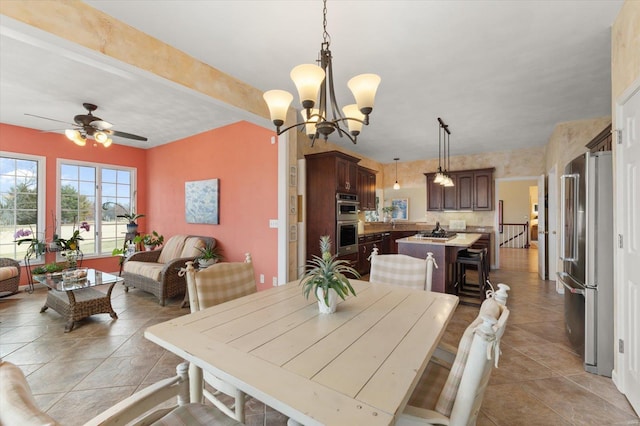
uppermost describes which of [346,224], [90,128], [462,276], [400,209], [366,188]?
[90,128]

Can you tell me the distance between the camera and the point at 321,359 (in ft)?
3.40

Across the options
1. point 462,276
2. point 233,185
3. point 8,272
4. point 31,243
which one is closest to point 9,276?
point 8,272

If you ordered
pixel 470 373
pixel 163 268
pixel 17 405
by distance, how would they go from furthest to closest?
pixel 163 268 < pixel 470 373 < pixel 17 405

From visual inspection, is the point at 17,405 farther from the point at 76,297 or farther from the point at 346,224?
the point at 346,224

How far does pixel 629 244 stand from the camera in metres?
1.88

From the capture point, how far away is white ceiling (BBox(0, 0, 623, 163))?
6.65 feet

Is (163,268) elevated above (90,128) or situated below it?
below

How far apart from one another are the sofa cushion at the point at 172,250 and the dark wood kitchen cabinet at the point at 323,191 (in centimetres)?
223

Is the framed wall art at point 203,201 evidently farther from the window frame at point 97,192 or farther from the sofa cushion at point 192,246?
the window frame at point 97,192

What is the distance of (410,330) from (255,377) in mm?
728

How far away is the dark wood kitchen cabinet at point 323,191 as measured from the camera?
4430 millimetres

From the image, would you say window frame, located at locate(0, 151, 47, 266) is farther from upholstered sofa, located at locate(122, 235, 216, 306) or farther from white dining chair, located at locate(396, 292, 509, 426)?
white dining chair, located at locate(396, 292, 509, 426)

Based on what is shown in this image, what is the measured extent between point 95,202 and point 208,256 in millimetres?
3181

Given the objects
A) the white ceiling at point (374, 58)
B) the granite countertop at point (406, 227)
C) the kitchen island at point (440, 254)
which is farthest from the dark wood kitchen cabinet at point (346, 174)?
the granite countertop at point (406, 227)
